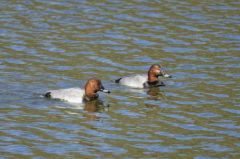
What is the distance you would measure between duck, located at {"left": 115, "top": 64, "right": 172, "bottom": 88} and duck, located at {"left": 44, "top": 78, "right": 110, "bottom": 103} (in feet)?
4.03

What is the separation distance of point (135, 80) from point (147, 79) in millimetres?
624

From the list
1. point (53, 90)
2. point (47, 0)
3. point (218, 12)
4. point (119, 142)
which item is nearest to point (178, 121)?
point (119, 142)

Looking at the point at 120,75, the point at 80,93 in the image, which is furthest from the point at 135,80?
the point at 80,93

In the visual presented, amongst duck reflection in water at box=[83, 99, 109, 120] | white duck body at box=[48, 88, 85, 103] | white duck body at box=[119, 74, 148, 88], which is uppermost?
white duck body at box=[119, 74, 148, 88]

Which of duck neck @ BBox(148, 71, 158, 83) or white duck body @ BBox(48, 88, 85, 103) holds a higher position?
duck neck @ BBox(148, 71, 158, 83)

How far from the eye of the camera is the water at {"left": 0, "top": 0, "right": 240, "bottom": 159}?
17266 mm

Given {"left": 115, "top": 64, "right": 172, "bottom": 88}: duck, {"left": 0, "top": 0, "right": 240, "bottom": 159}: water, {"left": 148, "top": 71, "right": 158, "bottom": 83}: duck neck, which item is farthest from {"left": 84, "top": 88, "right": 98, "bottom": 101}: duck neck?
{"left": 148, "top": 71, "right": 158, "bottom": 83}: duck neck

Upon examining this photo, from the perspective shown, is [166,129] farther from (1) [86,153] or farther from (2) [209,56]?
(2) [209,56]

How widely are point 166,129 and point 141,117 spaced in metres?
1.30

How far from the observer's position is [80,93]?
70.9 feet

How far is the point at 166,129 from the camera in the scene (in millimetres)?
18500

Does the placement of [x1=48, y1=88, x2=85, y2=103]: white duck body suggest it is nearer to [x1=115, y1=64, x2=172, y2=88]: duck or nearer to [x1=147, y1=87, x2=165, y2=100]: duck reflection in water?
[x1=115, y1=64, x2=172, y2=88]: duck

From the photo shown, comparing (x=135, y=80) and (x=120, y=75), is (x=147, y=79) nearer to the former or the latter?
(x=135, y=80)

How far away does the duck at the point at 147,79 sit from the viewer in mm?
23109
